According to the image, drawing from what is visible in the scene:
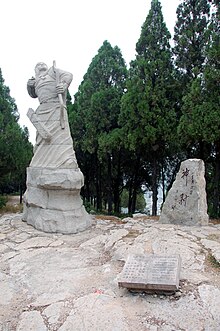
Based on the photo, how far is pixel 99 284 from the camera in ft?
12.8

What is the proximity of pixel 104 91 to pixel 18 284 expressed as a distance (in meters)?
8.33

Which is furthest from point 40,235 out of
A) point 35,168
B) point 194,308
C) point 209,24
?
point 209,24

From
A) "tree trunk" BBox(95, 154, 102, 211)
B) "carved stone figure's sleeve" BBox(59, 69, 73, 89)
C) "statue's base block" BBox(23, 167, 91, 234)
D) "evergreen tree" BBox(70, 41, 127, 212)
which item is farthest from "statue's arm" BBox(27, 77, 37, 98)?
"tree trunk" BBox(95, 154, 102, 211)

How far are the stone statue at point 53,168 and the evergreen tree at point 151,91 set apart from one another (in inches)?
137

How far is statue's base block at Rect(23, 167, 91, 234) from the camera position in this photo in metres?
6.31

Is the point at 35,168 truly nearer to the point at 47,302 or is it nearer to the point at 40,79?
the point at 40,79

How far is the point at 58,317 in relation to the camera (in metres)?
3.25

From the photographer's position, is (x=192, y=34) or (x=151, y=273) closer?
(x=151, y=273)

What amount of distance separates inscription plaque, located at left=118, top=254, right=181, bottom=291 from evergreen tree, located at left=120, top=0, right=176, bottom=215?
19.7ft

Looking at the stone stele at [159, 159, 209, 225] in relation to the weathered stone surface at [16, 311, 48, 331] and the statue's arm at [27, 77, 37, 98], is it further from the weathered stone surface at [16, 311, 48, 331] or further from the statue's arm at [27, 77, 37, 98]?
the weathered stone surface at [16, 311, 48, 331]

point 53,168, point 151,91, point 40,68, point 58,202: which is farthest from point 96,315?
point 151,91

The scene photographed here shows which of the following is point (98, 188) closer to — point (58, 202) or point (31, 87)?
point (31, 87)

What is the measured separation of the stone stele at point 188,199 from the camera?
261 inches

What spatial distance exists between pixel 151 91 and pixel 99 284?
7.11 meters
